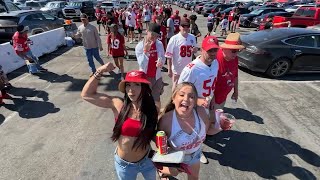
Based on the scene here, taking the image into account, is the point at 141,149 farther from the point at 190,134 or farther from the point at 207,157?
the point at 207,157

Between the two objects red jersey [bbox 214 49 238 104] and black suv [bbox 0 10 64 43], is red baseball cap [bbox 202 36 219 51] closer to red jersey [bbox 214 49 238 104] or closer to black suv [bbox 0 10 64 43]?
red jersey [bbox 214 49 238 104]

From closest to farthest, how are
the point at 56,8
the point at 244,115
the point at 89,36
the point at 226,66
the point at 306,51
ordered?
the point at 226,66 → the point at 244,115 → the point at 89,36 → the point at 306,51 → the point at 56,8

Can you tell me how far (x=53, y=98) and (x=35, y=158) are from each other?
281 cm

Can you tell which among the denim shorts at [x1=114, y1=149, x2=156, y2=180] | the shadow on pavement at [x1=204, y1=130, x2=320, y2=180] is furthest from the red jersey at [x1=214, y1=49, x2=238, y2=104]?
the denim shorts at [x1=114, y1=149, x2=156, y2=180]

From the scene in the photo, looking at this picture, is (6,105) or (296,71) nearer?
(6,105)

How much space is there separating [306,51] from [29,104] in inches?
335

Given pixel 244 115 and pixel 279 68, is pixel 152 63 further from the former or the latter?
pixel 279 68

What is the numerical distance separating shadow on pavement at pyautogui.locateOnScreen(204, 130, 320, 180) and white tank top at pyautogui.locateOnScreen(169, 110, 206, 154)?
1.97 m

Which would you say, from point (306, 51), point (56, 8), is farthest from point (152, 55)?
point (56, 8)

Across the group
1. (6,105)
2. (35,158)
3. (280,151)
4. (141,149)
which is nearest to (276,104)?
(280,151)

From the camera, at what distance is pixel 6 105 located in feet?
22.0

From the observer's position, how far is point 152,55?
5.15 m

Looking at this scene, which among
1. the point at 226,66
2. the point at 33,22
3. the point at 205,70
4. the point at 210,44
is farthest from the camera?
the point at 33,22

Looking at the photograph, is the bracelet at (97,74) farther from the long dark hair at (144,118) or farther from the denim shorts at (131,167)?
the denim shorts at (131,167)
